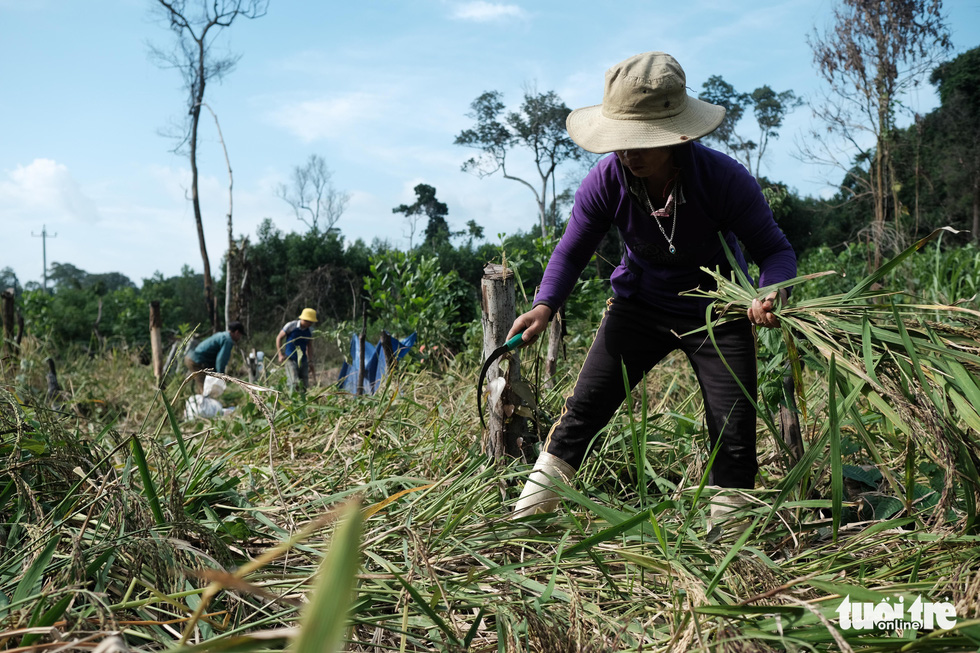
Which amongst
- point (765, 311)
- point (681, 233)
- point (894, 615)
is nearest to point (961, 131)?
point (681, 233)

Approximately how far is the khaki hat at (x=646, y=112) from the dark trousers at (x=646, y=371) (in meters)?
0.57

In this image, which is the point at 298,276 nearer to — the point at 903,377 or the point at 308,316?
the point at 308,316

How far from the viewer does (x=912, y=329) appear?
150 centimetres

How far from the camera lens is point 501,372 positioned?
2.50 meters

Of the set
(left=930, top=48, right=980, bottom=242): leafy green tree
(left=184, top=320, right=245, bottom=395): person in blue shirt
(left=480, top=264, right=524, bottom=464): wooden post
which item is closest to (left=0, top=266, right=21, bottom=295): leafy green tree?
(left=184, top=320, right=245, bottom=395): person in blue shirt

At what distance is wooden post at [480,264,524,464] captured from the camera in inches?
96.0

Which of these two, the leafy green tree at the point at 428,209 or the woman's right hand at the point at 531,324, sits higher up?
the leafy green tree at the point at 428,209

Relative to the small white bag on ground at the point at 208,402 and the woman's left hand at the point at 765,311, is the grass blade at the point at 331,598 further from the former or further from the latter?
the small white bag on ground at the point at 208,402

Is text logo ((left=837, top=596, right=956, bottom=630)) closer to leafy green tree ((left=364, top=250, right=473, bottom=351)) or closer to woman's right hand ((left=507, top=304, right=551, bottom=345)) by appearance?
woman's right hand ((left=507, top=304, right=551, bottom=345))

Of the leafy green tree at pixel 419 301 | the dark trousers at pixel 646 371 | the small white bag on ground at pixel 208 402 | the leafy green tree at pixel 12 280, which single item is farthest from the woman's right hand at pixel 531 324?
the leafy green tree at pixel 12 280

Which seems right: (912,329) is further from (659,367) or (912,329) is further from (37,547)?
(659,367)

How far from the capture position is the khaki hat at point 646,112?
71.3 inches

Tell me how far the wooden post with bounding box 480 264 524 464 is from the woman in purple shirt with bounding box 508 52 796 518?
1.02 feet

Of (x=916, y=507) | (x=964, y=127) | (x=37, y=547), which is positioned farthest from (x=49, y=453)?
(x=964, y=127)
